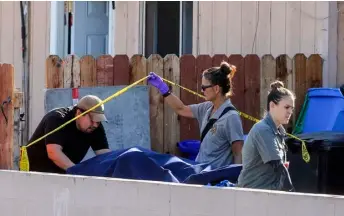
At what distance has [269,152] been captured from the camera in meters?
4.36

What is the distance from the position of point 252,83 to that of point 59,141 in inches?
111

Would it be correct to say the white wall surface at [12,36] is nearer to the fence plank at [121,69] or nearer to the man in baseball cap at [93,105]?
the fence plank at [121,69]

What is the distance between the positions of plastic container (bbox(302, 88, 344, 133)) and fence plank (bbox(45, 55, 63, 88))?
123 inches

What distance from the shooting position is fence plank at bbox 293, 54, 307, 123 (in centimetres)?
762

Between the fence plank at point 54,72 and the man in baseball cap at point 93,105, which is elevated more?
the fence plank at point 54,72

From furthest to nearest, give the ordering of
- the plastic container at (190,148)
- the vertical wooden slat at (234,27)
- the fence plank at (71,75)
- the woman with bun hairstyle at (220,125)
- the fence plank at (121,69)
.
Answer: the vertical wooden slat at (234,27) → the fence plank at (71,75) → the fence plank at (121,69) → the plastic container at (190,148) → the woman with bun hairstyle at (220,125)

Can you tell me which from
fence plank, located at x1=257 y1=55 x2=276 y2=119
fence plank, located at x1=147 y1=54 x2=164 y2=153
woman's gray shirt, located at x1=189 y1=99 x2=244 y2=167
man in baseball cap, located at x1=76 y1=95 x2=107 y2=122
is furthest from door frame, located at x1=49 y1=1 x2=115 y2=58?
woman's gray shirt, located at x1=189 y1=99 x2=244 y2=167

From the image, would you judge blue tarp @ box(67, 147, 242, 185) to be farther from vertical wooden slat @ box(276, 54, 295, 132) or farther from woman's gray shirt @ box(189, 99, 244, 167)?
vertical wooden slat @ box(276, 54, 295, 132)

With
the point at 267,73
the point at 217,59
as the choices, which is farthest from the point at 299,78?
the point at 217,59

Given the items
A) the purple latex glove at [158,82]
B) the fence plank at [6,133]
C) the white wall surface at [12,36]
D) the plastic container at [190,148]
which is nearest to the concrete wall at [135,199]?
the fence plank at [6,133]

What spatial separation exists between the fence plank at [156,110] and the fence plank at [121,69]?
0.96 feet

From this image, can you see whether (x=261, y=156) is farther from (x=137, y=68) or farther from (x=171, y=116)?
(x=137, y=68)

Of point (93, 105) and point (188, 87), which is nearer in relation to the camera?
point (93, 105)

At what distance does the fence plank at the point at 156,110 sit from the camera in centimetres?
785
